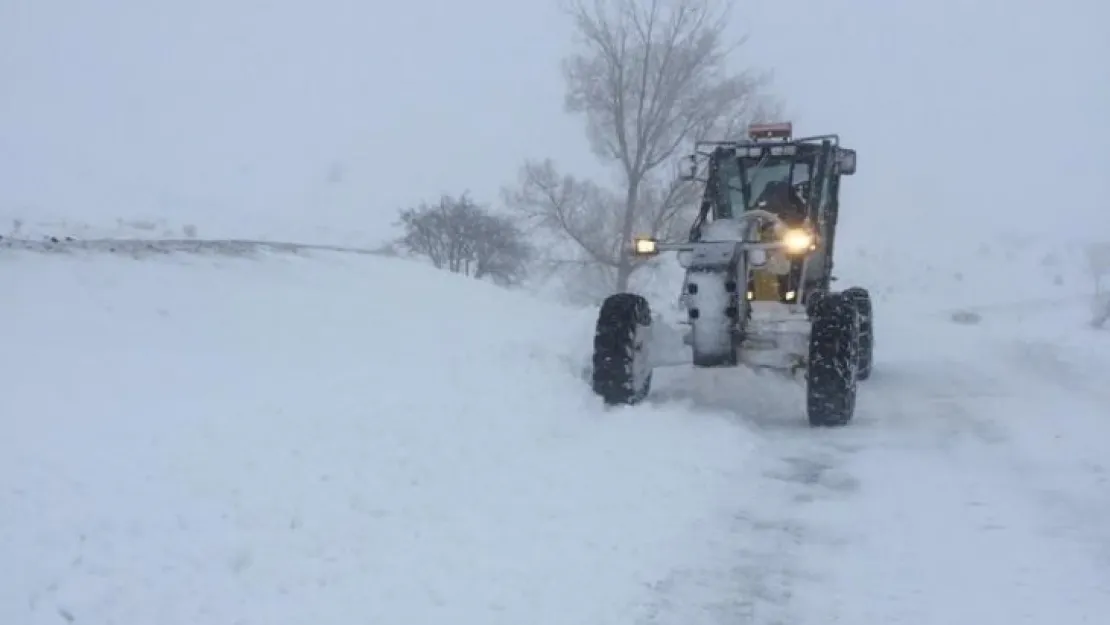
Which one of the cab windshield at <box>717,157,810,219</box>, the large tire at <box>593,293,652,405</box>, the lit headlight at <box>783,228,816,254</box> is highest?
the cab windshield at <box>717,157,810,219</box>

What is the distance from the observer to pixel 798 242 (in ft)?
30.1

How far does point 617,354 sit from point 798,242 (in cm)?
195

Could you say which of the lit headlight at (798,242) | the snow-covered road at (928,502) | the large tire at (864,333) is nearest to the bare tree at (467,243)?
the large tire at (864,333)

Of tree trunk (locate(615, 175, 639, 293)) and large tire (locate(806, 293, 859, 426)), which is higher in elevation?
tree trunk (locate(615, 175, 639, 293))

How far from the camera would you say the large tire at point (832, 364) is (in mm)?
8594

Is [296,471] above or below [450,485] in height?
above

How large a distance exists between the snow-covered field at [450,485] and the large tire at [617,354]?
0.83 feet

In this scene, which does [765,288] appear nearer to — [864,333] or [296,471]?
[864,333]

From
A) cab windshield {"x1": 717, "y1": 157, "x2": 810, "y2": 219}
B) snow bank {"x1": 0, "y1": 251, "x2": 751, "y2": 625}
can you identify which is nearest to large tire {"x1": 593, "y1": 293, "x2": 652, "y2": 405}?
snow bank {"x1": 0, "y1": 251, "x2": 751, "y2": 625}

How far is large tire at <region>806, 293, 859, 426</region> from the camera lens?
28.2ft

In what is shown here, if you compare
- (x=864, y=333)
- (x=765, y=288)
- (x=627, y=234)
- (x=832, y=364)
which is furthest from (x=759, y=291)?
(x=627, y=234)

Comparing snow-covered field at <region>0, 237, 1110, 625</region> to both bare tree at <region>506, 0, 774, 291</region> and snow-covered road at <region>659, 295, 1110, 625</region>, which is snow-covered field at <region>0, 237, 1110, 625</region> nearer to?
snow-covered road at <region>659, 295, 1110, 625</region>

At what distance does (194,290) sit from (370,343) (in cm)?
Result: 167

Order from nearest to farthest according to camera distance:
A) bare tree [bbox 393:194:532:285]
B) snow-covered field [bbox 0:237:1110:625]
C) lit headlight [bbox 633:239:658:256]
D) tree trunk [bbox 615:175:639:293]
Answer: snow-covered field [bbox 0:237:1110:625]
lit headlight [bbox 633:239:658:256]
bare tree [bbox 393:194:532:285]
tree trunk [bbox 615:175:639:293]
